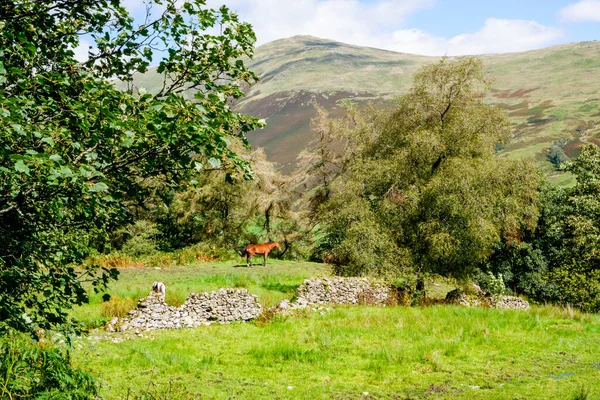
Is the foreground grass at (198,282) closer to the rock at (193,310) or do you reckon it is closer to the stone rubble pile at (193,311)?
the stone rubble pile at (193,311)

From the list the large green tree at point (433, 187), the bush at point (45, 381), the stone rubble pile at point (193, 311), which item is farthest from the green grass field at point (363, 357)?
the large green tree at point (433, 187)

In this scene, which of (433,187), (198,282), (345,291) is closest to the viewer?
(345,291)

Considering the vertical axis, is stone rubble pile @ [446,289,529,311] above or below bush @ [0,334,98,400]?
below

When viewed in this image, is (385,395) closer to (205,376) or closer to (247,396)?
(247,396)

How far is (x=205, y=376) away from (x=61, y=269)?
600cm

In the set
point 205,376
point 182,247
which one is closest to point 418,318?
point 205,376

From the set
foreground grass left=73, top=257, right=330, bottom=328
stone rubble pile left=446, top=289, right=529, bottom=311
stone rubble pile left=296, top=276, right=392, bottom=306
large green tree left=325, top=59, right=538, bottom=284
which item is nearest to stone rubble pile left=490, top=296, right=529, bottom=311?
stone rubble pile left=446, top=289, right=529, bottom=311

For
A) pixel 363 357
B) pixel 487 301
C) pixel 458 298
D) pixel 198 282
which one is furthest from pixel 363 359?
pixel 198 282

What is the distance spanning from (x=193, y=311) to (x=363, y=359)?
29.7 feet

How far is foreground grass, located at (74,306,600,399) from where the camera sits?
1028cm

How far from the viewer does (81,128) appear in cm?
571

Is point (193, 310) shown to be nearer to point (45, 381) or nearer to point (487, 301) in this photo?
point (45, 381)

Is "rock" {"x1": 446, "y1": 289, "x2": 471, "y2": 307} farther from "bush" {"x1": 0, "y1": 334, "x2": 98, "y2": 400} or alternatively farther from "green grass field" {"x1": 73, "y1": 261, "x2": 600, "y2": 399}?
"bush" {"x1": 0, "y1": 334, "x2": 98, "y2": 400}

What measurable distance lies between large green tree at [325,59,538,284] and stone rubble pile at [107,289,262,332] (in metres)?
8.05
